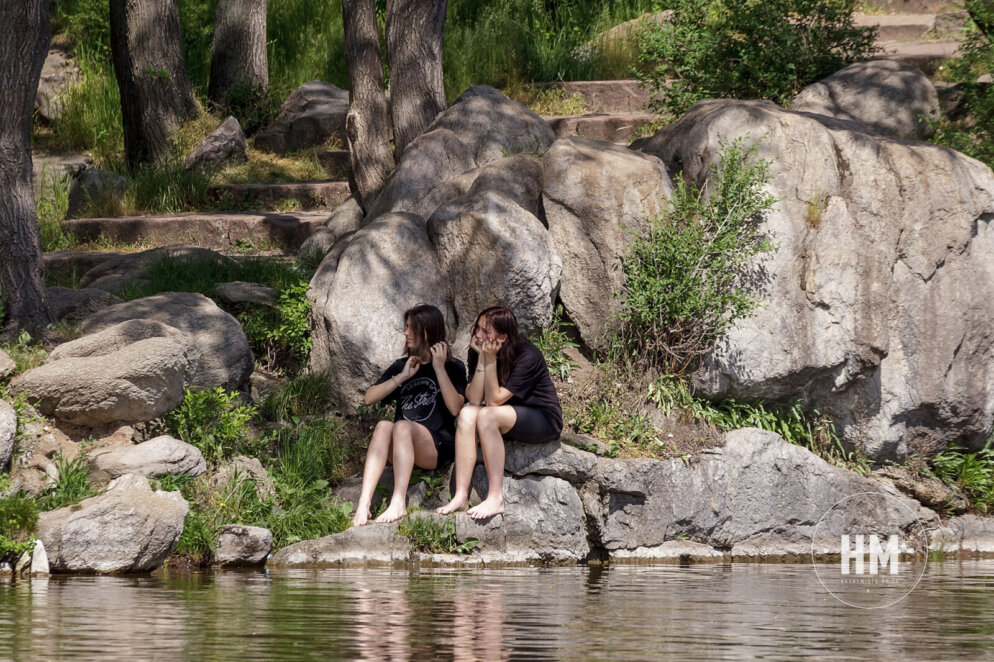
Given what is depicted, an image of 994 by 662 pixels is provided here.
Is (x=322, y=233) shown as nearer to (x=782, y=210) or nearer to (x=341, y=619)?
(x=782, y=210)

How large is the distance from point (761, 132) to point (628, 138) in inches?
166

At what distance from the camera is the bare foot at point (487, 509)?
371 inches

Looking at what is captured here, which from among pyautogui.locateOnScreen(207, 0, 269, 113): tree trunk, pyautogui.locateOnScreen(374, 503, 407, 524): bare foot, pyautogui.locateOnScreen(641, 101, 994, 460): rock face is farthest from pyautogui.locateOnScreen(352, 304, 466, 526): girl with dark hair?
pyautogui.locateOnScreen(207, 0, 269, 113): tree trunk

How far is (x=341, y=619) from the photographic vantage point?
6.26 metres

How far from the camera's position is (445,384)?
9797mm

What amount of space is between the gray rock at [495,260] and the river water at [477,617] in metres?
2.82

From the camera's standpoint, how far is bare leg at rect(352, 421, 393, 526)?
31.0 feet

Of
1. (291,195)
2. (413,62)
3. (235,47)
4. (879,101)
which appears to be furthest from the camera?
(235,47)

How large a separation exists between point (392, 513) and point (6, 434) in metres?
2.80

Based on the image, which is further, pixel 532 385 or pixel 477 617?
pixel 532 385

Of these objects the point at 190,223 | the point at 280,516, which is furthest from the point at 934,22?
the point at 280,516

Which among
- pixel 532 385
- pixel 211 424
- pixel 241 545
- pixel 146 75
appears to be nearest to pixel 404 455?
pixel 532 385

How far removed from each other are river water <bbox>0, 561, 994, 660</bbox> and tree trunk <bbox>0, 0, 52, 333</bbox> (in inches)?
132

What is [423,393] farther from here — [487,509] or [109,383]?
[109,383]
